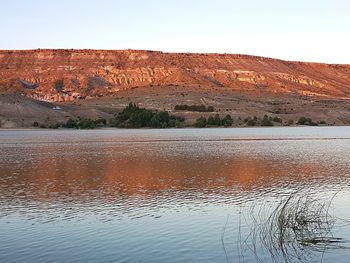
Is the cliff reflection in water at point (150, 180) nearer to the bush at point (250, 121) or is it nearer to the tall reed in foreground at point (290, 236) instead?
the tall reed in foreground at point (290, 236)

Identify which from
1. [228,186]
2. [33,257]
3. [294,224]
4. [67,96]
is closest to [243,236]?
[294,224]

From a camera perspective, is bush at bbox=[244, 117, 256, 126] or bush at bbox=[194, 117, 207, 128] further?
bush at bbox=[244, 117, 256, 126]

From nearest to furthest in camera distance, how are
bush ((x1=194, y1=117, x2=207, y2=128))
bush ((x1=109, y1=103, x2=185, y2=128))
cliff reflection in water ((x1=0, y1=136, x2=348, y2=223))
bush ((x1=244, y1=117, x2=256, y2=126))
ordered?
cliff reflection in water ((x1=0, y1=136, x2=348, y2=223))
bush ((x1=109, y1=103, x2=185, y2=128))
bush ((x1=194, y1=117, x2=207, y2=128))
bush ((x1=244, y1=117, x2=256, y2=126))

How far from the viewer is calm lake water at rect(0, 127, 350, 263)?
50.6ft

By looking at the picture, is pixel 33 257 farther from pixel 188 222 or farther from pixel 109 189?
pixel 109 189

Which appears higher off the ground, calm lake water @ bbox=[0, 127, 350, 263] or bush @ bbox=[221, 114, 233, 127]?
bush @ bbox=[221, 114, 233, 127]

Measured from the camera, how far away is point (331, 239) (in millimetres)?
16234

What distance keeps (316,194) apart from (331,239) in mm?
8317

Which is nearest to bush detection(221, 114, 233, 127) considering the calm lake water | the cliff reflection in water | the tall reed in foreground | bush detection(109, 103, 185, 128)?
bush detection(109, 103, 185, 128)

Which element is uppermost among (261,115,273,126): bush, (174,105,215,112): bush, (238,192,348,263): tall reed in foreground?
(174,105,215,112): bush

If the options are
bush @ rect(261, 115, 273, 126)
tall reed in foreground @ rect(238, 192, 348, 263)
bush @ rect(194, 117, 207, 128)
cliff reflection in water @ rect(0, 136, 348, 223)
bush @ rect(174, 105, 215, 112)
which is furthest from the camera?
bush @ rect(174, 105, 215, 112)

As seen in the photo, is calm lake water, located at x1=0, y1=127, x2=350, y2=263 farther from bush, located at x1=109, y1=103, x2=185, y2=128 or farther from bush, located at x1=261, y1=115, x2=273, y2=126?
bush, located at x1=261, y1=115, x2=273, y2=126

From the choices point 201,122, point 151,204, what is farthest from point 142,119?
point 151,204

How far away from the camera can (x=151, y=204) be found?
2286 centimetres
